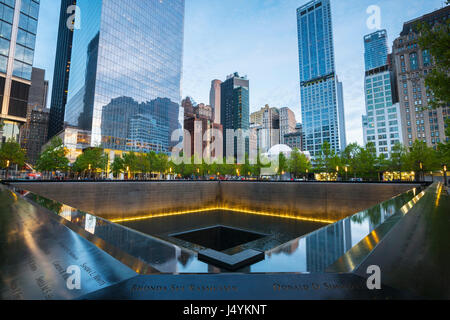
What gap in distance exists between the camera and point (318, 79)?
143 m

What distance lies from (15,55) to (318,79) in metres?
152

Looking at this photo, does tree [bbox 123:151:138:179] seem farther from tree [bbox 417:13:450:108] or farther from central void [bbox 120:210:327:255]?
tree [bbox 417:13:450:108]

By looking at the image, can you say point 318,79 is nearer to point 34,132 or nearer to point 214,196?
point 214,196

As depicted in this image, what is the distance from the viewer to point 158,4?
83438mm

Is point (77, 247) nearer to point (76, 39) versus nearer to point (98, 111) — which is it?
point (98, 111)

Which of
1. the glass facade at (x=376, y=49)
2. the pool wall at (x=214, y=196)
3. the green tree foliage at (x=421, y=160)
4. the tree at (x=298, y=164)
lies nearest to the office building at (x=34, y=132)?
the pool wall at (x=214, y=196)

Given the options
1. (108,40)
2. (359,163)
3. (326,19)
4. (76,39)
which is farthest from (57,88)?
(326,19)

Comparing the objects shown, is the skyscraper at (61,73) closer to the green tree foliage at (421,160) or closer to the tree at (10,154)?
the tree at (10,154)

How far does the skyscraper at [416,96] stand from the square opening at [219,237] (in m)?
88.2

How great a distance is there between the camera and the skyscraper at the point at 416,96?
248ft

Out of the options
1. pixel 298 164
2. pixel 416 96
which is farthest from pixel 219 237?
pixel 416 96

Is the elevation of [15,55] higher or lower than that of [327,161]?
higher

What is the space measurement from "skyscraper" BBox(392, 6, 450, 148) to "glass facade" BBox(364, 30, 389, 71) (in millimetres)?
87021
